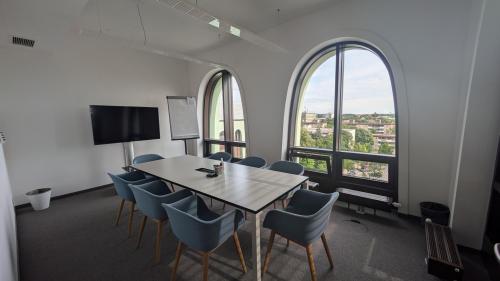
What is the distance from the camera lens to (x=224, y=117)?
18.1 ft

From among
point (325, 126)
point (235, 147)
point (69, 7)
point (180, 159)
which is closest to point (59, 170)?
point (180, 159)

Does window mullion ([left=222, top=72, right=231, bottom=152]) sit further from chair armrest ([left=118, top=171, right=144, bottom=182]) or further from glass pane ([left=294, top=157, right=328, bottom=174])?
chair armrest ([left=118, top=171, right=144, bottom=182])

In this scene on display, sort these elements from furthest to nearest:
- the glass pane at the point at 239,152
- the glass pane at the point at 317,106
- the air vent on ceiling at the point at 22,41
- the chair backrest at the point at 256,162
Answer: the glass pane at the point at 239,152 → the glass pane at the point at 317,106 → the chair backrest at the point at 256,162 → the air vent on ceiling at the point at 22,41

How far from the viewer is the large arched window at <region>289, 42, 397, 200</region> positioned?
3.09 m

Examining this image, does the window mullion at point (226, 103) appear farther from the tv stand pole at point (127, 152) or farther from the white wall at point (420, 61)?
the white wall at point (420, 61)

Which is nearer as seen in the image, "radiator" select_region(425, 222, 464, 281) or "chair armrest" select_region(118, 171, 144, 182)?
"radiator" select_region(425, 222, 464, 281)

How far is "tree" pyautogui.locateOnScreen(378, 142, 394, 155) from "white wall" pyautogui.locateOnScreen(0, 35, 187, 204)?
5.16m

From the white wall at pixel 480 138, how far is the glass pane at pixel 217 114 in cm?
467

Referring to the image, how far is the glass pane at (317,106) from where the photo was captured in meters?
3.59

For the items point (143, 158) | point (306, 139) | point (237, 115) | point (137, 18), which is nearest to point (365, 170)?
point (306, 139)

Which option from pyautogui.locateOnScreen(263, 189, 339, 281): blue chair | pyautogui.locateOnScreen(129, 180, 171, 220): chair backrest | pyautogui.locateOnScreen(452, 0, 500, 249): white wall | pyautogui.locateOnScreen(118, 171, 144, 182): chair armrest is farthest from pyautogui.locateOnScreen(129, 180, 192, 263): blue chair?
pyautogui.locateOnScreen(452, 0, 500, 249): white wall

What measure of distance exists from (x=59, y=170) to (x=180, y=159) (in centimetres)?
248

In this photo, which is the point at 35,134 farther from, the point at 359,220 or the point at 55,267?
the point at 359,220

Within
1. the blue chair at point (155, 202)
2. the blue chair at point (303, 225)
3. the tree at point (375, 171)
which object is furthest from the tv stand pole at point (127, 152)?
the tree at point (375, 171)
